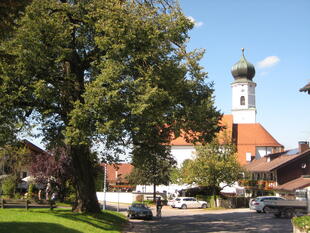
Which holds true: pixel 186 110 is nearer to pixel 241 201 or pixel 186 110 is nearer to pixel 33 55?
pixel 33 55

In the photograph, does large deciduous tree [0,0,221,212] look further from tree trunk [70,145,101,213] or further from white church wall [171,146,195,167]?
white church wall [171,146,195,167]

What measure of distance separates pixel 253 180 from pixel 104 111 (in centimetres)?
4584

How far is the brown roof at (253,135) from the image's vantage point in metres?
84.1

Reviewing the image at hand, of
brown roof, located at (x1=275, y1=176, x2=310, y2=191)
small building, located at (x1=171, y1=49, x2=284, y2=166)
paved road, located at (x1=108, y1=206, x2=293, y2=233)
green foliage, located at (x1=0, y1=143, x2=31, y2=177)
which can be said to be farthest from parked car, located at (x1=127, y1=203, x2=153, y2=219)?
small building, located at (x1=171, y1=49, x2=284, y2=166)

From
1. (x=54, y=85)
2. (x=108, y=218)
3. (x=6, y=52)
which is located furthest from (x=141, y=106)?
(x=108, y=218)

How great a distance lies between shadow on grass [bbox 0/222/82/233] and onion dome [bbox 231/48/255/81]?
8254cm

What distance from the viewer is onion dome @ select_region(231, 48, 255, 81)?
311 ft

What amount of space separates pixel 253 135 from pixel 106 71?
70.4 meters

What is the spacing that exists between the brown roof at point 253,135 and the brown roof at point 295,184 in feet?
98.2

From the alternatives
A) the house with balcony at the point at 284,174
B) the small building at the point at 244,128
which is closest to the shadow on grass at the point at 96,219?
the house with balcony at the point at 284,174

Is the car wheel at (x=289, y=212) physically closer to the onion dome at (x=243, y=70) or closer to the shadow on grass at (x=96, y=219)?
the shadow on grass at (x=96, y=219)

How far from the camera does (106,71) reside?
1878cm

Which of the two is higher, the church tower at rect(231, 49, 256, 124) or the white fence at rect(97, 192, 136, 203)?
the church tower at rect(231, 49, 256, 124)

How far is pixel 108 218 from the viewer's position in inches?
1003
